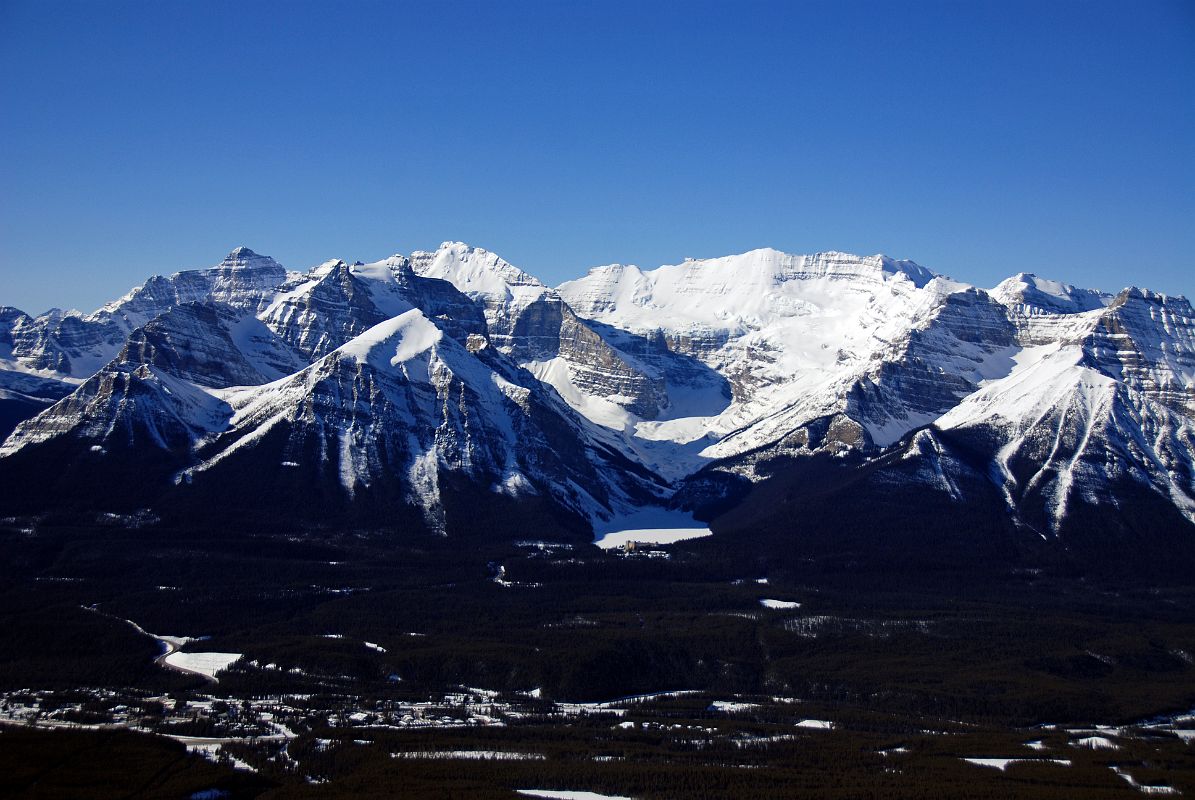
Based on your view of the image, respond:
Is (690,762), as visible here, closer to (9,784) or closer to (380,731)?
(380,731)

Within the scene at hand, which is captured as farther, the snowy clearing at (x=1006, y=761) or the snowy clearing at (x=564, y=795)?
the snowy clearing at (x=1006, y=761)

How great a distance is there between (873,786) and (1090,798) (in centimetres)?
Answer: 2250

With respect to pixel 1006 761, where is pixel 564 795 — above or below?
below

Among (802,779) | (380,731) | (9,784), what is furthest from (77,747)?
(802,779)

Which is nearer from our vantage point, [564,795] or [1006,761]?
[564,795]

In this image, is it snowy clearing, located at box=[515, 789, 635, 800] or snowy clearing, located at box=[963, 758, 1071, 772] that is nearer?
snowy clearing, located at box=[515, 789, 635, 800]

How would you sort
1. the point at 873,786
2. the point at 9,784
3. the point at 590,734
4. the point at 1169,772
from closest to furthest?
the point at 9,784 → the point at 873,786 → the point at 1169,772 → the point at 590,734

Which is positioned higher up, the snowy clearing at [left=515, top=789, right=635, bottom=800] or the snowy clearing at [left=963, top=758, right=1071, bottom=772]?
the snowy clearing at [left=963, top=758, right=1071, bottom=772]

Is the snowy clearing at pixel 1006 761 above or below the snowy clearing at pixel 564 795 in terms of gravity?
above

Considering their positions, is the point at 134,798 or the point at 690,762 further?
the point at 690,762

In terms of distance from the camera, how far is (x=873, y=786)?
17300cm

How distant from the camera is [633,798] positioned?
169m

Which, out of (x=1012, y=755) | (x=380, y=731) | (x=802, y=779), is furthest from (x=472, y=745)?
(x=1012, y=755)

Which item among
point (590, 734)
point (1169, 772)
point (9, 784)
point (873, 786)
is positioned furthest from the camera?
point (590, 734)
